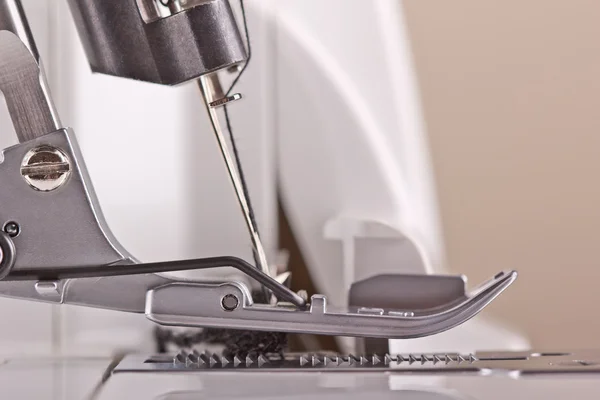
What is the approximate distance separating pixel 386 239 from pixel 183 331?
A: 0.98ft

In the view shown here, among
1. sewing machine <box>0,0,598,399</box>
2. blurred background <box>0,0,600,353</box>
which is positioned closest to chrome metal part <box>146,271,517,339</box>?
sewing machine <box>0,0,598,399</box>

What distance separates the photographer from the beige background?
3.16 ft

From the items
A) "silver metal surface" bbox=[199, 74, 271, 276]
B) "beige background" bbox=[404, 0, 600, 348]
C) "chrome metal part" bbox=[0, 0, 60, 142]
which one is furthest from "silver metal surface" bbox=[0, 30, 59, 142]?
"beige background" bbox=[404, 0, 600, 348]

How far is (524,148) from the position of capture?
97 cm

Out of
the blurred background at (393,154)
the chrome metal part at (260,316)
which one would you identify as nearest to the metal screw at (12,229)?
the chrome metal part at (260,316)

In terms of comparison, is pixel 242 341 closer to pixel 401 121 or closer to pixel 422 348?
pixel 422 348

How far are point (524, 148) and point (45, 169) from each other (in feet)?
2.20

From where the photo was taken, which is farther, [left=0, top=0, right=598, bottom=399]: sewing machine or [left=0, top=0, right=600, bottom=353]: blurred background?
[left=0, top=0, right=600, bottom=353]: blurred background

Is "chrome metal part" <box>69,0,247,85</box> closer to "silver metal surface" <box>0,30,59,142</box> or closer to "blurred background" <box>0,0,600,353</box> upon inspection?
"silver metal surface" <box>0,30,59,142</box>

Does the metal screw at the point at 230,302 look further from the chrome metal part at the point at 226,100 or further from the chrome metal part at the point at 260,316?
the chrome metal part at the point at 226,100

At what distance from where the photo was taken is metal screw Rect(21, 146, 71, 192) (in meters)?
0.56

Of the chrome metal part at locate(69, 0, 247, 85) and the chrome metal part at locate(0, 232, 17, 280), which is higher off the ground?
the chrome metal part at locate(69, 0, 247, 85)

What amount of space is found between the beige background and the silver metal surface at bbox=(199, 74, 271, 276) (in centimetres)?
42

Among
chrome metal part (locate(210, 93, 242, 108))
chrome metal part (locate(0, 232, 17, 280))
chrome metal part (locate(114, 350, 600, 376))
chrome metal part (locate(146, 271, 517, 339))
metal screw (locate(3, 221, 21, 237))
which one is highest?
chrome metal part (locate(210, 93, 242, 108))
